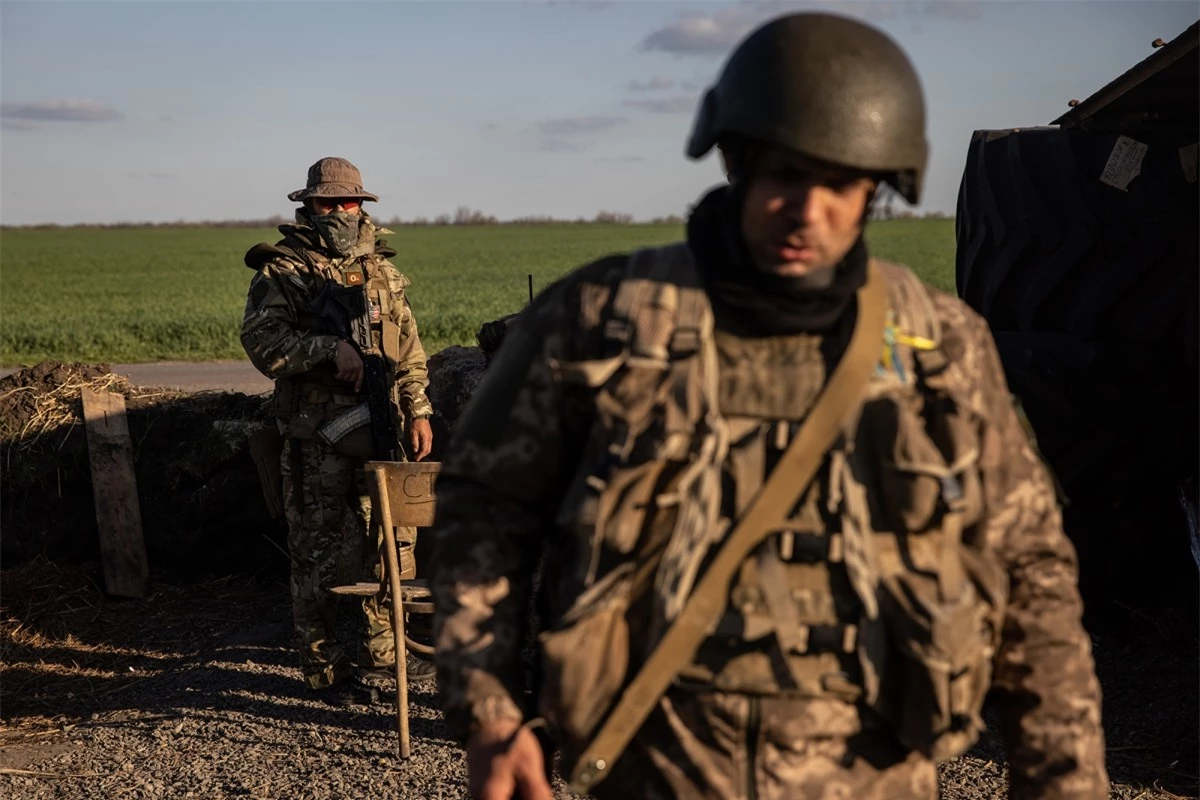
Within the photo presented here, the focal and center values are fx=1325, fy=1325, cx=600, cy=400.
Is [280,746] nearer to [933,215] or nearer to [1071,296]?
[1071,296]

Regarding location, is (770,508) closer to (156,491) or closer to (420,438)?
(420,438)

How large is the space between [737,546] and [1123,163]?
4.31m

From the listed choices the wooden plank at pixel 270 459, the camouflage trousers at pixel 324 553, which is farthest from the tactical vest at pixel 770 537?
the wooden plank at pixel 270 459

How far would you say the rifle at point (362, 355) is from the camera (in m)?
6.40

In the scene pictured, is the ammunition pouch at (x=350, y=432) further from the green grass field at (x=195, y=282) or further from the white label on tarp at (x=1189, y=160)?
the green grass field at (x=195, y=282)

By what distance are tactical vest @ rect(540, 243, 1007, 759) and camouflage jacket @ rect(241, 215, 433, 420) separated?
446 cm

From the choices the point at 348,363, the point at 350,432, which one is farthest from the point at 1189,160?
the point at 350,432

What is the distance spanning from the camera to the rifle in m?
6.40

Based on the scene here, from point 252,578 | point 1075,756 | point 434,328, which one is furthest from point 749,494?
point 434,328

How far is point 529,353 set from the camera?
6.92ft

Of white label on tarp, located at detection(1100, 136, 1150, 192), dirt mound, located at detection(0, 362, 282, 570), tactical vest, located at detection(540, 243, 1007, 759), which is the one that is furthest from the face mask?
tactical vest, located at detection(540, 243, 1007, 759)

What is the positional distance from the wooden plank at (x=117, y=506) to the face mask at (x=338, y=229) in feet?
7.25

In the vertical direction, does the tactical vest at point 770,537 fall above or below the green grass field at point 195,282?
above

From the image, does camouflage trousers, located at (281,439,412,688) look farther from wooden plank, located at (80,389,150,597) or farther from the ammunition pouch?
wooden plank, located at (80,389,150,597)
